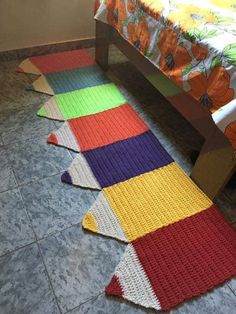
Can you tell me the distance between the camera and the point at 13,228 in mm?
1020

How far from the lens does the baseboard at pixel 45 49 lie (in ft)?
6.22

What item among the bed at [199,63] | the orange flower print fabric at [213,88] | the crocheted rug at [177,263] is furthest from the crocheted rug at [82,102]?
the crocheted rug at [177,263]

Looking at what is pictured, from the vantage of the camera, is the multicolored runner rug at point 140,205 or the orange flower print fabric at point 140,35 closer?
the multicolored runner rug at point 140,205

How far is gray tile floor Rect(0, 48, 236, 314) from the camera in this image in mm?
866

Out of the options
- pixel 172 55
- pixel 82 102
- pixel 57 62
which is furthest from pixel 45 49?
pixel 172 55

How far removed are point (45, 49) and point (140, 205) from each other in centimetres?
150

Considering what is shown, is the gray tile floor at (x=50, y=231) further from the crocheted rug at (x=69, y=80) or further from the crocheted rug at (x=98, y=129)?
the crocheted rug at (x=69, y=80)

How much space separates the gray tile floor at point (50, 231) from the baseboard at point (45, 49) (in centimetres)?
51

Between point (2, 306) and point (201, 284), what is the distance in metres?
0.66

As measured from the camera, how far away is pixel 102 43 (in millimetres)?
1795

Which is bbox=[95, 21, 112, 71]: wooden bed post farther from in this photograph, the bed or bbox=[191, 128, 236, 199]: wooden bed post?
bbox=[191, 128, 236, 199]: wooden bed post

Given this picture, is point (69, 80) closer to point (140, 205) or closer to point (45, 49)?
point (45, 49)

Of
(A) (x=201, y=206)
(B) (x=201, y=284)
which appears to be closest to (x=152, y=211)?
(A) (x=201, y=206)

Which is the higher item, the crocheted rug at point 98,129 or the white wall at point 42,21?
the white wall at point 42,21
